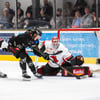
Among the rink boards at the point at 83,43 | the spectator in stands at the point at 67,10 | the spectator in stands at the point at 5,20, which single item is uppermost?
the spectator in stands at the point at 67,10

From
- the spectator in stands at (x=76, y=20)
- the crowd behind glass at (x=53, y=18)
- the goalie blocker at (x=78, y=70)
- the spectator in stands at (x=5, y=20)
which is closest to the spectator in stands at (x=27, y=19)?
the crowd behind glass at (x=53, y=18)

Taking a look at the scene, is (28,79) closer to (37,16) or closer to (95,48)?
(95,48)

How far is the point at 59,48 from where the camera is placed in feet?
28.0

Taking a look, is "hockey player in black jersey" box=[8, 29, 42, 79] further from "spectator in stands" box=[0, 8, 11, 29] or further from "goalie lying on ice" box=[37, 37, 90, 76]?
"spectator in stands" box=[0, 8, 11, 29]

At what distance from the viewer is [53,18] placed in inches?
464

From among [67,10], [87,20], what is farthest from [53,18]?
[87,20]

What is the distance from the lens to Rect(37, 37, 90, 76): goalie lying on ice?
845 cm

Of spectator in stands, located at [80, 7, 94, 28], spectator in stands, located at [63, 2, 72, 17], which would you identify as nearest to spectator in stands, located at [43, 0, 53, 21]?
spectator in stands, located at [63, 2, 72, 17]

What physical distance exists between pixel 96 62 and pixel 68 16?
54.5 inches

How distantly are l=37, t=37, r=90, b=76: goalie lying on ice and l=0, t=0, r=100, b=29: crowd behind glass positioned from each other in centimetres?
251

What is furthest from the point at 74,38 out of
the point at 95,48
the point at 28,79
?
the point at 28,79

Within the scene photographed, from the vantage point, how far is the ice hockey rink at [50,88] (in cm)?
608

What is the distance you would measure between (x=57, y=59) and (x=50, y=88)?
166 centimetres

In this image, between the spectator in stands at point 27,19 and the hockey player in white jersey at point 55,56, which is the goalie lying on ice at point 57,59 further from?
the spectator in stands at point 27,19
